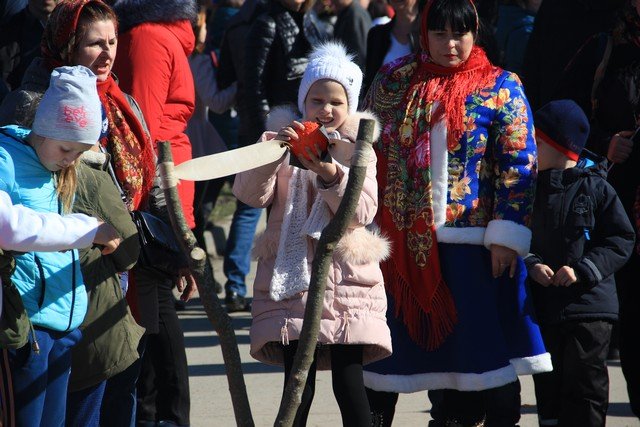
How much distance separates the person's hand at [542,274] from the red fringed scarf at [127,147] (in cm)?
148

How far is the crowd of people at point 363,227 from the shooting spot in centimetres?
357

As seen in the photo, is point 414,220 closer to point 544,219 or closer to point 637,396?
point 544,219

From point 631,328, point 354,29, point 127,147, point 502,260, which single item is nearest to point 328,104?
point 127,147

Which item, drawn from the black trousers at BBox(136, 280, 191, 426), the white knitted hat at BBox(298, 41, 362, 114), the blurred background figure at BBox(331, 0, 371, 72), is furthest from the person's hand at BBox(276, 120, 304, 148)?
the blurred background figure at BBox(331, 0, 371, 72)

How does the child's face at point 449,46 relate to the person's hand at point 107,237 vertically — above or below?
above

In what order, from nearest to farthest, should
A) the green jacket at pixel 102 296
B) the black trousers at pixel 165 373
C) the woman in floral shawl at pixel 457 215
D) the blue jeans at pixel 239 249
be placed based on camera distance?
the green jacket at pixel 102 296 → the woman in floral shawl at pixel 457 215 → the black trousers at pixel 165 373 → the blue jeans at pixel 239 249

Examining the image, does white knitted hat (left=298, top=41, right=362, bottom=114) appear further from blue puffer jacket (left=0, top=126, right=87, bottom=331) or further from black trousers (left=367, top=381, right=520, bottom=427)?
black trousers (left=367, top=381, right=520, bottom=427)

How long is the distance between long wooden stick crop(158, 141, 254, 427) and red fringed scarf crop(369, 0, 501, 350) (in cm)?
144

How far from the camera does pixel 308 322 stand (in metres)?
3.09

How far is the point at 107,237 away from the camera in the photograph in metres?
3.52

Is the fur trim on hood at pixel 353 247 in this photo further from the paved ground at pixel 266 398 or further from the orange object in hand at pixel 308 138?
the paved ground at pixel 266 398

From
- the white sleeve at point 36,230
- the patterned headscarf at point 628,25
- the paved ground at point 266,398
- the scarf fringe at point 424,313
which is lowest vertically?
the paved ground at point 266,398

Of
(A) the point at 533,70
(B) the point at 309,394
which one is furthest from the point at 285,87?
(B) the point at 309,394

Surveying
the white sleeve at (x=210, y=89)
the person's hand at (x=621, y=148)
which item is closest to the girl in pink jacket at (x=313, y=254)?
the person's hand at (x=621, y=148)
